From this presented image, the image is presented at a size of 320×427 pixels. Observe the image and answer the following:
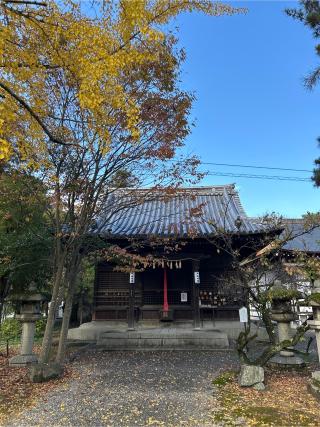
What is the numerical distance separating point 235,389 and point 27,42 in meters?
7.12

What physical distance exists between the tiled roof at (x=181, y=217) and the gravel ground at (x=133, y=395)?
4195 mm

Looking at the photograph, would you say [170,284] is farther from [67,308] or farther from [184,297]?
[67,308]

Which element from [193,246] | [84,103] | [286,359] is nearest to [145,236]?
[193,246]

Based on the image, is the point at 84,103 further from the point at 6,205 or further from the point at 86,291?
the point at 86,291

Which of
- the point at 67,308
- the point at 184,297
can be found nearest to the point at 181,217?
the point at 184,297

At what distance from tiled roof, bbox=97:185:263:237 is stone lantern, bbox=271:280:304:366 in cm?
347

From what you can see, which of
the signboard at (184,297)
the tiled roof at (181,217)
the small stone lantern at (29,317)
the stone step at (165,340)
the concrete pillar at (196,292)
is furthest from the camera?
the signboard at (184,297)

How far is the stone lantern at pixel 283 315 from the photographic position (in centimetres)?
849

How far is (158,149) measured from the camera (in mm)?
8492

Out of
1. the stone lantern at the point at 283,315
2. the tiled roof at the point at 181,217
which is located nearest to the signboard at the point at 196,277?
the tiled roof at the point at 181,217

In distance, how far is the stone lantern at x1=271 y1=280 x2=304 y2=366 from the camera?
8492 millimetres

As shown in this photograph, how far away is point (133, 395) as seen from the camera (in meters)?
6.43

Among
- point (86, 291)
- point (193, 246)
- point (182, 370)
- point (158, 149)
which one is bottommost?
point (182, 370)

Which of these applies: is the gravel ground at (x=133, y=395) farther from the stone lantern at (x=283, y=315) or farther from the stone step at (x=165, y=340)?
the stone step at (x=165, y=340)
